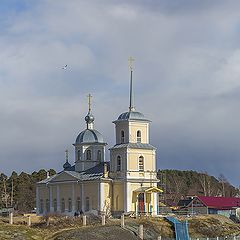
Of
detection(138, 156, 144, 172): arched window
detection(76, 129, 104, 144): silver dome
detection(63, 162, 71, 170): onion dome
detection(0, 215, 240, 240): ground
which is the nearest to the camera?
detection(0, 215, 240, 240): ground

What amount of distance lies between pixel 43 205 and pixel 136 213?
12.9 meters

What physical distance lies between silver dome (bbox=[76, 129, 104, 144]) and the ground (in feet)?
47.0

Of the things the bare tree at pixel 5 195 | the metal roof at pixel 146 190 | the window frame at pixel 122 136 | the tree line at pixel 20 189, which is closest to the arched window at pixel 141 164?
the metal roof at pixel 146 190

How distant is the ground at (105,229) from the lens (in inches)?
1896

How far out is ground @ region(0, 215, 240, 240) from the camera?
4816 cm

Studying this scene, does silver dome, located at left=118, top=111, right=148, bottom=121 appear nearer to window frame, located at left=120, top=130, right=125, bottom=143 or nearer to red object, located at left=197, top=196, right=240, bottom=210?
window frame, located at left=120, top=130, right=125, bottom=143

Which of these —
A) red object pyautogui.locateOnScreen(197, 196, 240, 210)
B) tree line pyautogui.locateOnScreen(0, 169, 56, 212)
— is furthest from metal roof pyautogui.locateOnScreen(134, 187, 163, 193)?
tree line pyautogui.locateOnScreen(0, 169, 56, 212)

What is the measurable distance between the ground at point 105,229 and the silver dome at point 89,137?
14317mm

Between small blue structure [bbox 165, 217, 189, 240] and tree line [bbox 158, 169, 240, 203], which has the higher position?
tree line [bbox 158, 169, 240, 203]

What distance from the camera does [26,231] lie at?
49156mm

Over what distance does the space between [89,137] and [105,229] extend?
22.9 meters

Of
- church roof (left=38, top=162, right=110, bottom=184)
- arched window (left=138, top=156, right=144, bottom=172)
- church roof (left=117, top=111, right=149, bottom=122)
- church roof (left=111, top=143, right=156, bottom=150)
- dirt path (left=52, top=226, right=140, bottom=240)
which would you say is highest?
church roof (left=117, top=111, right=149, bottom=122)

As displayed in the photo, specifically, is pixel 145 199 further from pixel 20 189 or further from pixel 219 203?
pixel 20 189

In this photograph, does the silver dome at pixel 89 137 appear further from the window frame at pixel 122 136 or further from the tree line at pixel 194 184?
the tree line at pixel 194 184
